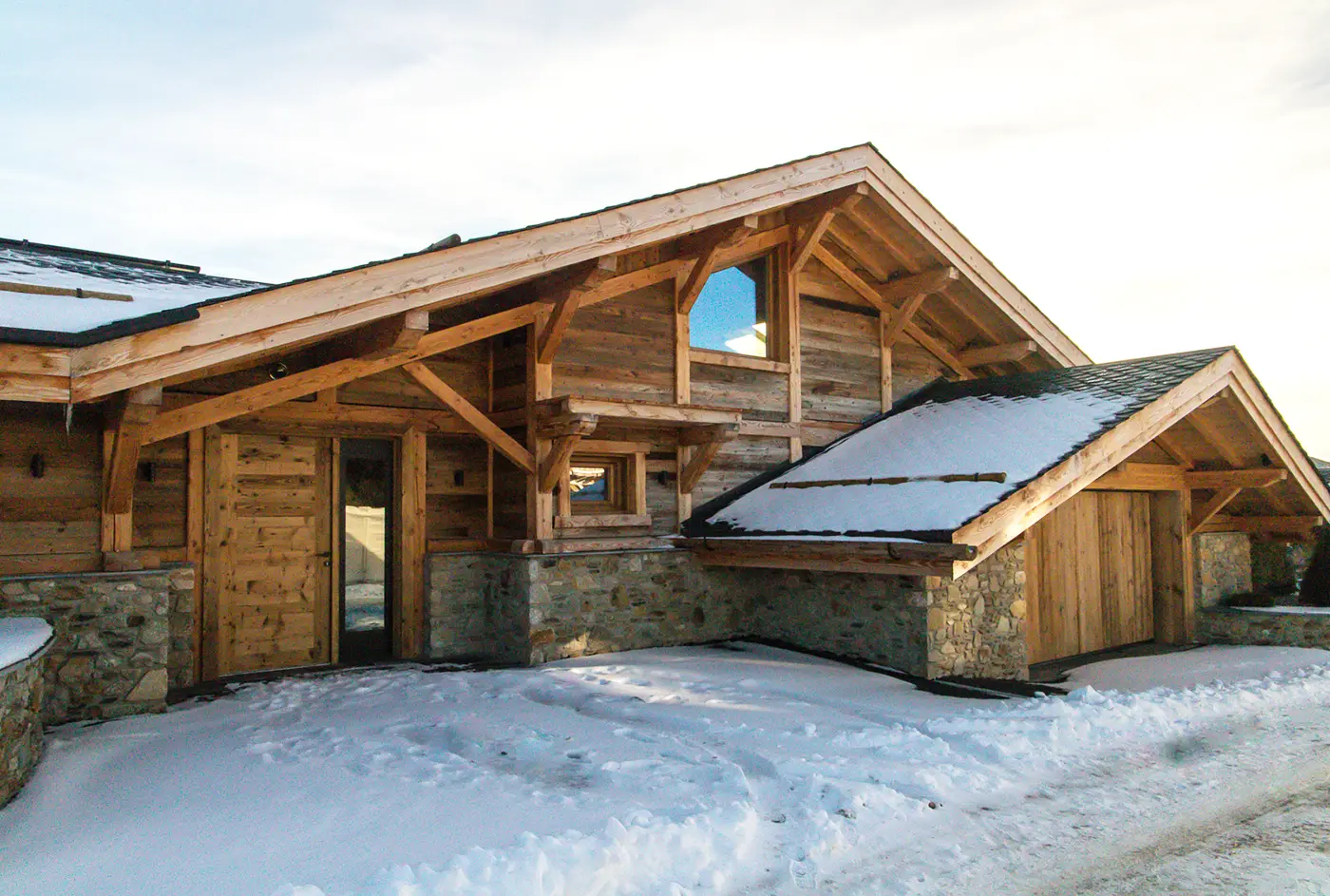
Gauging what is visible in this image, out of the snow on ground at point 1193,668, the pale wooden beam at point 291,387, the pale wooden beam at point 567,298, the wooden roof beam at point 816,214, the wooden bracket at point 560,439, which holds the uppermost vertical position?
the wooden roof beam at point 816,214

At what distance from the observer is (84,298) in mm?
5766

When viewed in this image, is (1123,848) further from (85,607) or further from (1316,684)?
(85,607)

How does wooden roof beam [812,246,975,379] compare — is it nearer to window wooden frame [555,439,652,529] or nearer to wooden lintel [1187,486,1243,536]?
wooden lintel [1187,486,1243,536]

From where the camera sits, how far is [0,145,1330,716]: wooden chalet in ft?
23.2

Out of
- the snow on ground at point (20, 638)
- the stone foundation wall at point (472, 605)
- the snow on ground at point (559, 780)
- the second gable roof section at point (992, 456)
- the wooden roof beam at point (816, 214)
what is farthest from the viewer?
the wooden roof beam at point (816, 214)

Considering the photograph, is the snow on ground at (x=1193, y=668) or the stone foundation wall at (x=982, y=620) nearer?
the stone foundation wall at (x=982, y=620)

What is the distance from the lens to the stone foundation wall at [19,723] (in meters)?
4.70

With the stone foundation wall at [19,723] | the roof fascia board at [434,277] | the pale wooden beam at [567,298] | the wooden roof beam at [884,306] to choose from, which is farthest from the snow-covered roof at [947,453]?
the stone foundation wall at [19,723]

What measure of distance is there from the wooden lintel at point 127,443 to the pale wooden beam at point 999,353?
33.4 ft

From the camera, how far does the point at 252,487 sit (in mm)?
8633

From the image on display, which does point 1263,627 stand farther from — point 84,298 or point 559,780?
point 84,298

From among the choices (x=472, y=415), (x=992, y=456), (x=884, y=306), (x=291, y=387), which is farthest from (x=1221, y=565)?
(x=291, y=387)

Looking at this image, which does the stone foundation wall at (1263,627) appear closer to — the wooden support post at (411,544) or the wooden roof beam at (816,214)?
the wooden roof beam at (816,214)

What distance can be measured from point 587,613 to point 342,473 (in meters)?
2.93
